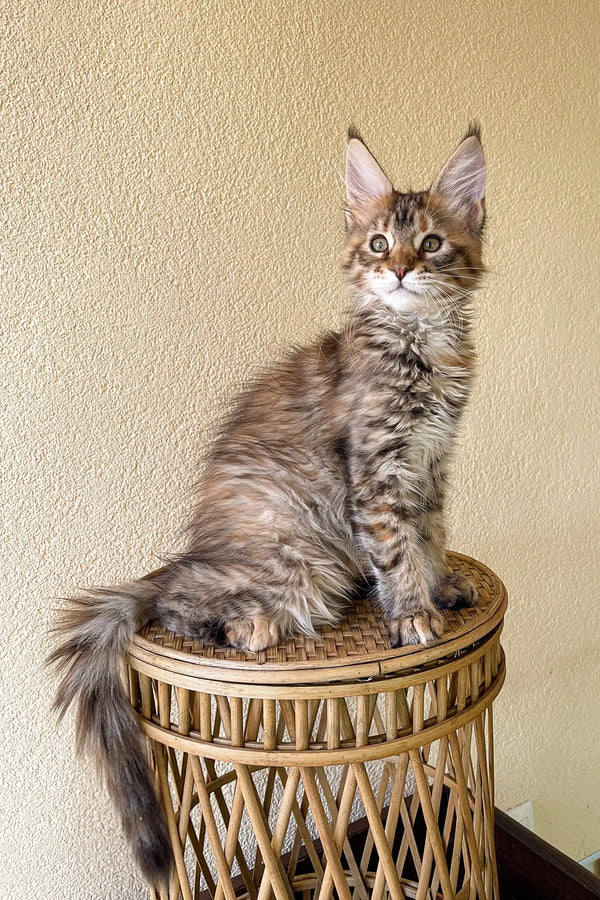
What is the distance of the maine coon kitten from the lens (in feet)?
2.63

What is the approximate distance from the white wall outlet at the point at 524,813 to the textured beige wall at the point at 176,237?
2.22 feet

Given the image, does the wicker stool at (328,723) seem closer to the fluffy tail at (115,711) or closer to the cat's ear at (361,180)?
the fluffy tail at (115,711)

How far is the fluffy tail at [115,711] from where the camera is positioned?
738 millimetres

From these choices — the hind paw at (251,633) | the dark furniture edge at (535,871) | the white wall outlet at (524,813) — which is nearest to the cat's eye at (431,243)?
the hind paw at (251,633)

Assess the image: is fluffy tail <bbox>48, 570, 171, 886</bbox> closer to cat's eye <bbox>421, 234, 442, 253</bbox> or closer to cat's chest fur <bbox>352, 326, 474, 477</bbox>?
cat's chest fur <bbox>352, 326, 474, 477</bbox>

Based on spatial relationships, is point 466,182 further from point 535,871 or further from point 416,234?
point 535,871

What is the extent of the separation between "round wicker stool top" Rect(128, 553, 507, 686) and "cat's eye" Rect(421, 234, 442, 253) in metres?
0.48

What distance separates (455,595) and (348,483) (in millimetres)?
207

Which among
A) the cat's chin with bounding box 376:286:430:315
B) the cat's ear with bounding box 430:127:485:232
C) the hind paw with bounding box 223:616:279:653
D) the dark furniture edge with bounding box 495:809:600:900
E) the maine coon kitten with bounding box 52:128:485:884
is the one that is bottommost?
the dark furniture edge with bounding box 495:809:600:900

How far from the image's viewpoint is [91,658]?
0.79m

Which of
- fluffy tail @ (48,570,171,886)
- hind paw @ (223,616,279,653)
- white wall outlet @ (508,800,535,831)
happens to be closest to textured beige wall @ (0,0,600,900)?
fluffy tail @ (48,570,171,886)

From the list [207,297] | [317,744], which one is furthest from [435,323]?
[317,744]

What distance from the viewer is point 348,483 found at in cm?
88

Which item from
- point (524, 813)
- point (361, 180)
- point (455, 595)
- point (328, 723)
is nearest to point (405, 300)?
point (361, 180)
